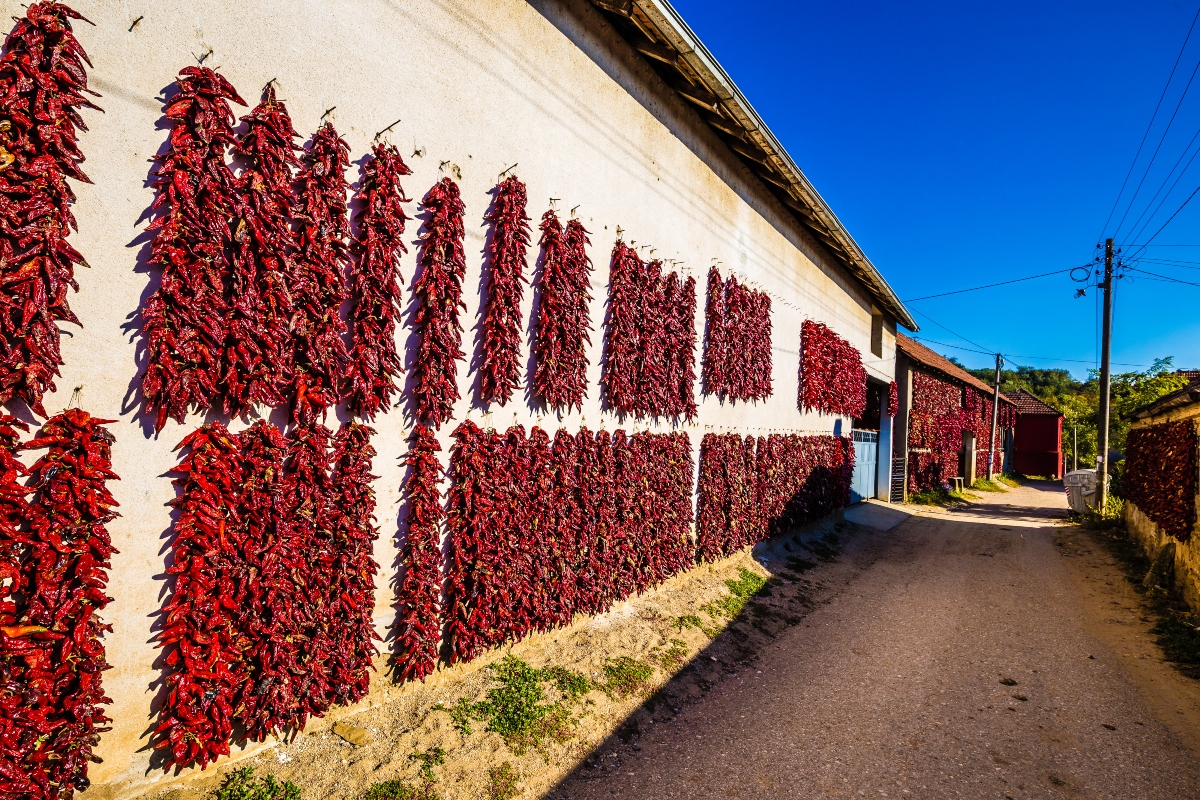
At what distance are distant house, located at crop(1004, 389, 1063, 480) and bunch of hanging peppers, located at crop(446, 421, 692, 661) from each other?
A: 3686cm

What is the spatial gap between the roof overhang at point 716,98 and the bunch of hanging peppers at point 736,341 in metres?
1.90

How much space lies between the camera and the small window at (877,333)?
1667cm

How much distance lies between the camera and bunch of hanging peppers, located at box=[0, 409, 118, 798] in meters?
2.20

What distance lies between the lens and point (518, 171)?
4809 millimetres

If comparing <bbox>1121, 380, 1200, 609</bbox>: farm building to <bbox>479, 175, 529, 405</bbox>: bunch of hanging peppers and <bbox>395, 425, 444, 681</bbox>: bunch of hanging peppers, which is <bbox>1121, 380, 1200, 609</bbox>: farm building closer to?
<bbox>479, 175, 529, 405</bbox>: bunch of hanging peppers

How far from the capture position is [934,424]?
20.5 m

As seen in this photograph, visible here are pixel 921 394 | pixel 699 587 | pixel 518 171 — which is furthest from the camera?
pixel 921 394

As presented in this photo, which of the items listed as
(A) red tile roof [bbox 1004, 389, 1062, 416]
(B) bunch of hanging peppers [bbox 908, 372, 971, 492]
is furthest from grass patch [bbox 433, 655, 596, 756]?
(A) red tile roof [bbox 1004, 389, 1062, 416]

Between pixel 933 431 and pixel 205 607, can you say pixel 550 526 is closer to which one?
pixel 205 607

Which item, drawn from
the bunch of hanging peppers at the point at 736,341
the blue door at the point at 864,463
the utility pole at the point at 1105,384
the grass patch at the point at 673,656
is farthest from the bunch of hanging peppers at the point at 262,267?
the utility pole at the point at 1105,384

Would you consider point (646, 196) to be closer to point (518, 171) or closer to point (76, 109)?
point (518, 171)

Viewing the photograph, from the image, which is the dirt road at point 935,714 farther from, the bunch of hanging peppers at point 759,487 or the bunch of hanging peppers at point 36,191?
the bunch of hanging peppers at point 36,191

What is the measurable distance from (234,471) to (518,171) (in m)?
3.24

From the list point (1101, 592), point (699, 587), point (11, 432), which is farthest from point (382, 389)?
point (1101, 592)
